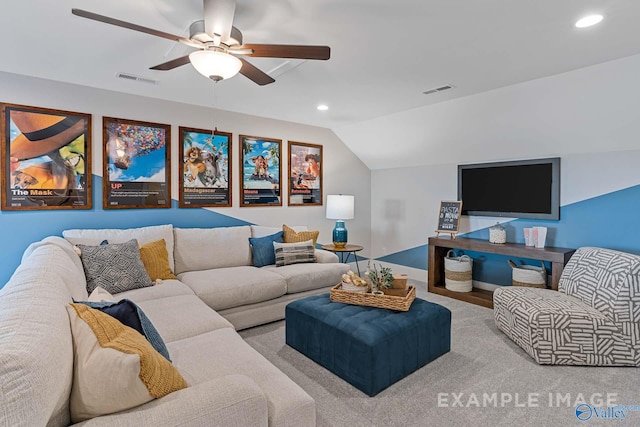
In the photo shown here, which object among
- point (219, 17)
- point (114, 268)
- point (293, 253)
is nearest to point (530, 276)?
point (293, 253)

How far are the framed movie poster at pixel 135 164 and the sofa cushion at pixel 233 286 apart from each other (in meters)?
1.08

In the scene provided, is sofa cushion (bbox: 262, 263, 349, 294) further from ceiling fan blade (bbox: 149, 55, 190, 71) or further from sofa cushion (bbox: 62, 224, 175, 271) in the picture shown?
ceiling fan blade (bbox: 149, 55, 190, 71)

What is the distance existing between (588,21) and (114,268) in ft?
12.7

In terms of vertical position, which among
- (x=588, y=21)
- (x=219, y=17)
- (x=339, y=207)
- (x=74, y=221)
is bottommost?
(x=74, y=221)

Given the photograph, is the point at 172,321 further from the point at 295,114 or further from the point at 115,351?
the point at 295,114

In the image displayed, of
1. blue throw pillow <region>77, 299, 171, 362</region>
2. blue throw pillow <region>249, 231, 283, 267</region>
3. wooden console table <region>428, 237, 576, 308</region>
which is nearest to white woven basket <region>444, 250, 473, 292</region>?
wooden console table <region>428, 237, 576, 308</region>

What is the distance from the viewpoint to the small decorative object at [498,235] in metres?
3.99

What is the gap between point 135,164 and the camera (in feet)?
12.2

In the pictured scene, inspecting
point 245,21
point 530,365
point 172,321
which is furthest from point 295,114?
point 530,365

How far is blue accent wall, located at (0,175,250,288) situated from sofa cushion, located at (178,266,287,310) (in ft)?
2.89

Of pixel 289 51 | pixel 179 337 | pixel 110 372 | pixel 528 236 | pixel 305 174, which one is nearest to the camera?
pixel 110 372

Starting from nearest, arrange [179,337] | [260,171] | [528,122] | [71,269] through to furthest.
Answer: [179,337], [71,269], [528,122], [260,171]

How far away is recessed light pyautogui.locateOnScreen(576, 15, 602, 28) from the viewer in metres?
2.07

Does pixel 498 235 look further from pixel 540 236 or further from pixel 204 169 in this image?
pixel 204 169
